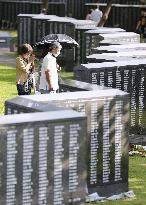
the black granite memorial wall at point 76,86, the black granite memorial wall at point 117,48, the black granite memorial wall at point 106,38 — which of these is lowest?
the black granite memorial wall at point 106,38

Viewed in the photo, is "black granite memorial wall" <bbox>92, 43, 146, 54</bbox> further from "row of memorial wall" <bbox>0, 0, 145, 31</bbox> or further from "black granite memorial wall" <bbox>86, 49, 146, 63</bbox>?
"row of memorial wall" <bbox>0, 0, 145, 31</bbox>

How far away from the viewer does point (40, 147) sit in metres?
10.9

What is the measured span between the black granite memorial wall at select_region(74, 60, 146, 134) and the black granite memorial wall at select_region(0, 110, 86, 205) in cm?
492

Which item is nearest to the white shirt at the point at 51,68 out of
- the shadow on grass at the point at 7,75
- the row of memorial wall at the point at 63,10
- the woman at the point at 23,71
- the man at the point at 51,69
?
the man at the point at 51,69

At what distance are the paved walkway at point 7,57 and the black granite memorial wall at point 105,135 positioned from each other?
16688 millimetres

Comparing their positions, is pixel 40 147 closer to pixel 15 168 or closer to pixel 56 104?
pixel 15 168

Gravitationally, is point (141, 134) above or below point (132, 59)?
below

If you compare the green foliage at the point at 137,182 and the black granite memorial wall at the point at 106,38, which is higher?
the black granite memorial wall at the point at 106,38

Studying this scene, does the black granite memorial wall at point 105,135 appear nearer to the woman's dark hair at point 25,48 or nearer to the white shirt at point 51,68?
the white shirt at point 51,68

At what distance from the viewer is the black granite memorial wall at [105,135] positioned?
490 inches

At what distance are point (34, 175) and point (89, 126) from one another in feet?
5.75

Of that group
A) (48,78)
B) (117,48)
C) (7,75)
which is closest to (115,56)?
(117,48)

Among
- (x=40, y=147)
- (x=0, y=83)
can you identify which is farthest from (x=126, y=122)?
(x=0, y=83)

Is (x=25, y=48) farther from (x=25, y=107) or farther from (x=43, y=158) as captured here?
(x=43, y=158)
